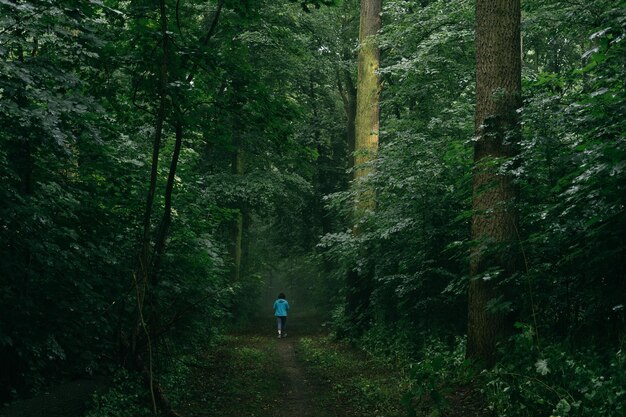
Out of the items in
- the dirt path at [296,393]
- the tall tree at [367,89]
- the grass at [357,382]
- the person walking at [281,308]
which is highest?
the tall tree at [367,89]

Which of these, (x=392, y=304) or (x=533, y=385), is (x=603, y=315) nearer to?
(x=533, y=385)

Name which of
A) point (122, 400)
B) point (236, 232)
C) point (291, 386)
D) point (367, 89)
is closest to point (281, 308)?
point (236, 232)


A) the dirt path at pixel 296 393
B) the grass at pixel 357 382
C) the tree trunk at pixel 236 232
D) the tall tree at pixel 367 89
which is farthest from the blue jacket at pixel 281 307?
the dirt path at pixel 296 393

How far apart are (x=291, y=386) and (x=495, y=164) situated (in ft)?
19.3

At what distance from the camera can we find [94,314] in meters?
7.51

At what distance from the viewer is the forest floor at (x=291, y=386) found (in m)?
8.34

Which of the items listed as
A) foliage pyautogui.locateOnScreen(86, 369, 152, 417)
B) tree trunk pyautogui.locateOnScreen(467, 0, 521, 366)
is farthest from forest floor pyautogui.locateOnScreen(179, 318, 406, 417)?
tree trunk pyautogui.locateOnScreen(467, 0, 521, 366)

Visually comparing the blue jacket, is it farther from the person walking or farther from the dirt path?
the dirt path

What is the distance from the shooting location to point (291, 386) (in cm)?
1084

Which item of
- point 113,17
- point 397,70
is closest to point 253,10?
point 113,17

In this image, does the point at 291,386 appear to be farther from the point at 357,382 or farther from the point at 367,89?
the point at 367,89

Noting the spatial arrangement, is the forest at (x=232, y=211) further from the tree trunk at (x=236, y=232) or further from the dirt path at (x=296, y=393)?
the tree trunk at (x=236, y=232)

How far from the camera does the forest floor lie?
834 cm

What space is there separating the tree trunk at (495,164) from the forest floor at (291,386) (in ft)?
5.63
